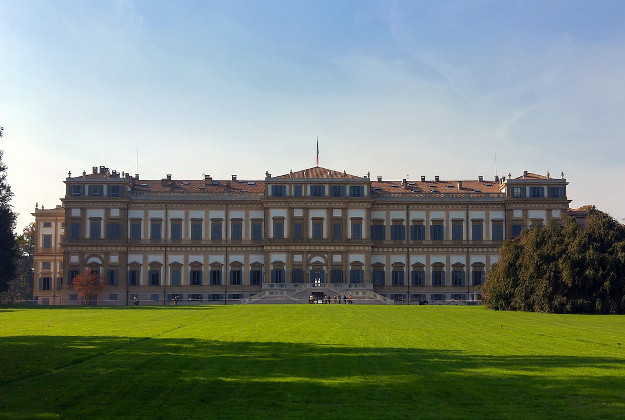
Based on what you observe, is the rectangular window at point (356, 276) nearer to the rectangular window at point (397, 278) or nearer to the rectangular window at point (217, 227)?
the rectangular window at point (397, 278)

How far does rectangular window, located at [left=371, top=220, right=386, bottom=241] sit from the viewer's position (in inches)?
3167

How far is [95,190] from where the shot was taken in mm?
79125

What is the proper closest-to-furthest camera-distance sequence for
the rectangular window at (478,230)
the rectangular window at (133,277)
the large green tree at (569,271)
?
1. the large green tree at (569,271)
2. the rectangular window at (133,277)
3. the rectangular window at (478,230)

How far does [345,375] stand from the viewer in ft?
50.4

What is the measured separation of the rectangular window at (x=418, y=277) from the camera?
263ft

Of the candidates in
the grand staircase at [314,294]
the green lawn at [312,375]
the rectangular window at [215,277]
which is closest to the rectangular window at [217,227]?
the rectangular window at [215,277]

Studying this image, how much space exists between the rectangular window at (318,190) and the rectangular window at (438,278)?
1545 cm

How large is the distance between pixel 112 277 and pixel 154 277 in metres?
4.55

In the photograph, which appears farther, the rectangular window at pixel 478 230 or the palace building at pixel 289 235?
the rectangular window at pixel 478 230

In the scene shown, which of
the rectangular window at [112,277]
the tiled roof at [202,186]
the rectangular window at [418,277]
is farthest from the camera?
the tiled roof at [202,186]

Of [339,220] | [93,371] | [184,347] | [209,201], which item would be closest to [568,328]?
[184,347]

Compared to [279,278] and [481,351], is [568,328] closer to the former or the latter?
[481,351]

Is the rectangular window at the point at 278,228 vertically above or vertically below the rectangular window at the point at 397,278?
above

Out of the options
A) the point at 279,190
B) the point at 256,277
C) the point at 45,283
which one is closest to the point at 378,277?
the point at 256,277
